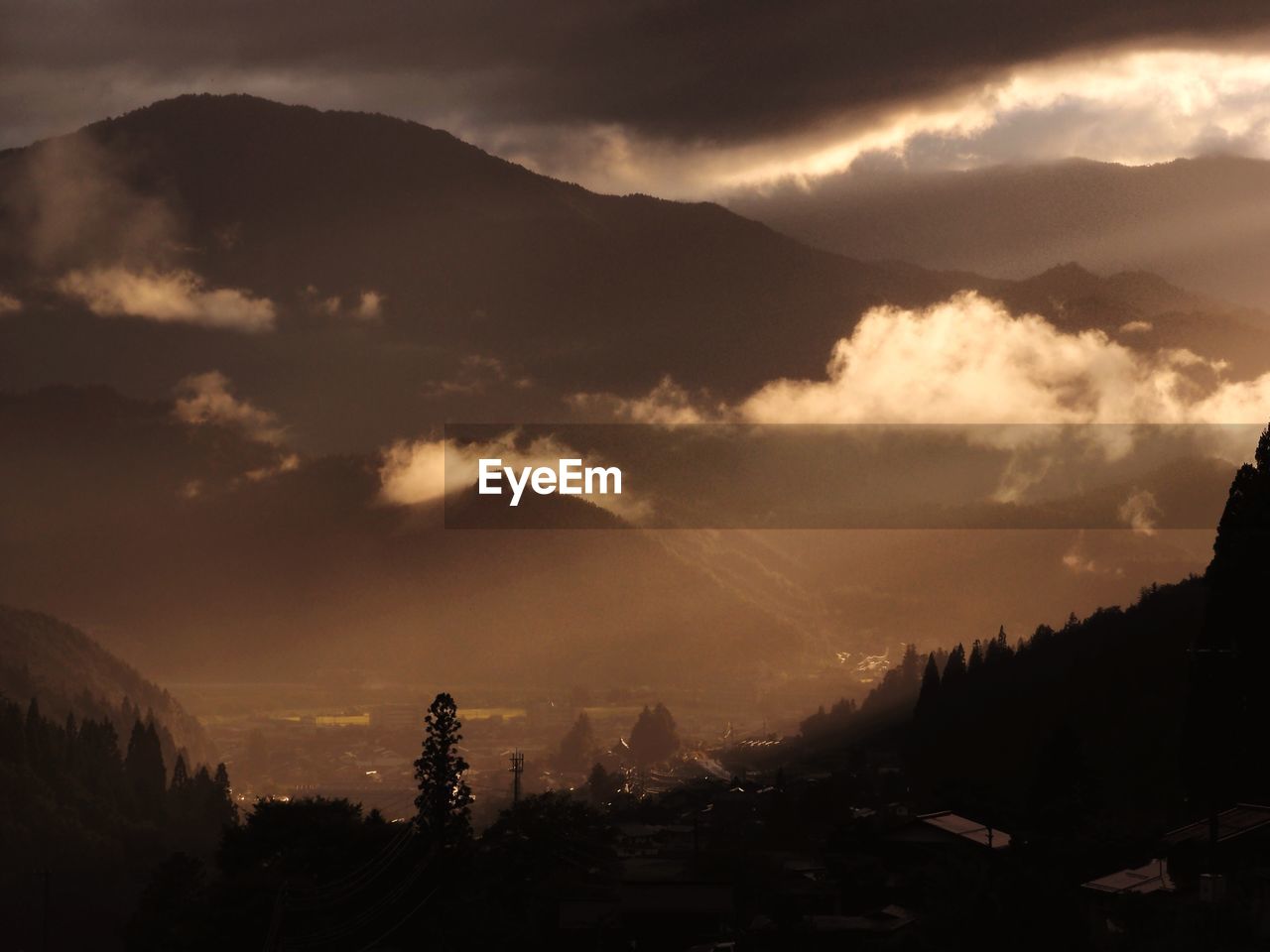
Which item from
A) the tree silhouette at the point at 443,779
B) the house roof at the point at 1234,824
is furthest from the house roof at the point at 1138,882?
the tree silhouette at the point at 443,779

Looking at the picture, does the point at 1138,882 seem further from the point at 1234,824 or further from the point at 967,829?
the point at 967,829

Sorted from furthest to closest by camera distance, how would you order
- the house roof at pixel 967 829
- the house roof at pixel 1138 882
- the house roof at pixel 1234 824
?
the house roof at pixel 967 829 → the house roof at pixel 1138 882 → the house roof at pixel 1234 824

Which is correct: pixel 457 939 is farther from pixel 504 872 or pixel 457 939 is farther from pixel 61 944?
pixel 61 944

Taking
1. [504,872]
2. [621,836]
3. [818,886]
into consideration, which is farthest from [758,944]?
[621,836]

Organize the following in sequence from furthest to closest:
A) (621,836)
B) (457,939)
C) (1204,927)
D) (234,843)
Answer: (621,836), (234,843), (457,939), (1204,927)

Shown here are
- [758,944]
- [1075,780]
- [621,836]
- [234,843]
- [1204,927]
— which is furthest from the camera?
[621,836]

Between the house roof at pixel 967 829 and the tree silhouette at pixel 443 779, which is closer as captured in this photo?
the house roof at pixel 967 829

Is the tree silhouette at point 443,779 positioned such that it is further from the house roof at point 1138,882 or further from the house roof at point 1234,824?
the house roof at point 1234,824

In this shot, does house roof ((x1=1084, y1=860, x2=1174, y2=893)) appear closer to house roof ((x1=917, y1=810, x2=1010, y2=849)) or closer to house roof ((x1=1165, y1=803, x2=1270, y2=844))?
house roof ((x1=1165, y1=803, x2=1270, y2=844))
